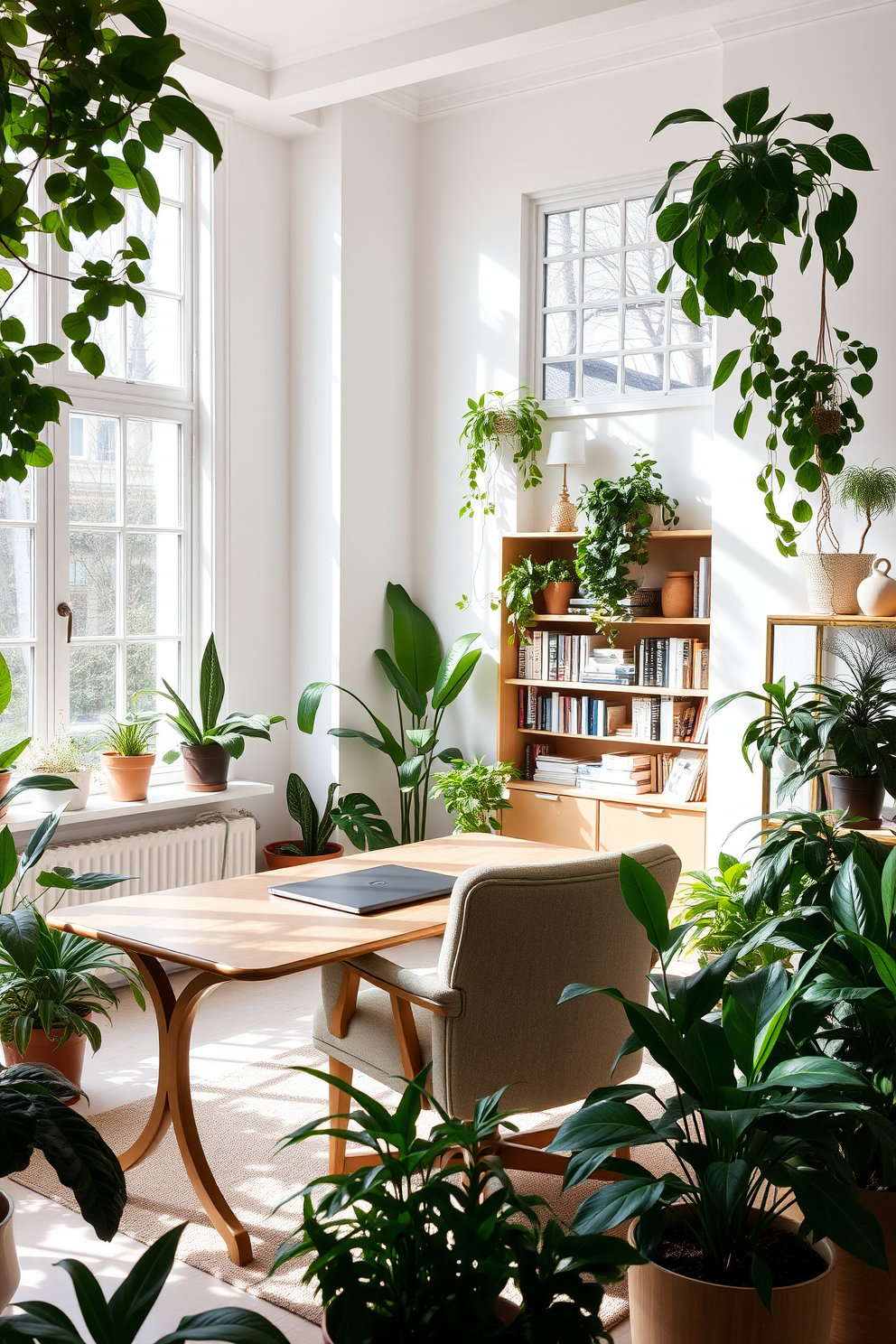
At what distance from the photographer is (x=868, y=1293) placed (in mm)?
1594

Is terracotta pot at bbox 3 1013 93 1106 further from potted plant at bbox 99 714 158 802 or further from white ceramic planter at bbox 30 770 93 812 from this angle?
potted plant at bbox 99 714 158 802

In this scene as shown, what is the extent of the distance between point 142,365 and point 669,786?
2884mm

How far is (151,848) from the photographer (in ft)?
16.5

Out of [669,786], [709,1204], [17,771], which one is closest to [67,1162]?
[709,1204]

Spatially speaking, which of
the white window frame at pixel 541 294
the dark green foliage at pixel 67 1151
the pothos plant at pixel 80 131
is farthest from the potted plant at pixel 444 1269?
the white window frame at pixel 541 294

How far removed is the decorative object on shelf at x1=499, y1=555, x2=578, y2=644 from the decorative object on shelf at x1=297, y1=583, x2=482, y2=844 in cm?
25

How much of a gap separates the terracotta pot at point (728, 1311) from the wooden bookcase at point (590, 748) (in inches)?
146

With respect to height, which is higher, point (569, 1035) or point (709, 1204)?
point (709, 1204)

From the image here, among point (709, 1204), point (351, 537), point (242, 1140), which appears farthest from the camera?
point (351, 537)

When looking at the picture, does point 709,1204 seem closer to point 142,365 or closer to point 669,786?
point 669,786

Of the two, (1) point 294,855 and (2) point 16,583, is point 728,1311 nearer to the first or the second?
(2) point 16,583

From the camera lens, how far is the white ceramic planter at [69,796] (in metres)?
4.64

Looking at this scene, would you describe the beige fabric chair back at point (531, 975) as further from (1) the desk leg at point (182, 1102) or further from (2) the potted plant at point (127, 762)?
(2) the potted plant at point (127, 762)

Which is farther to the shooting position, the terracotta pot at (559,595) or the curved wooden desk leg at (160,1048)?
the terracotta pot at (559,595)
